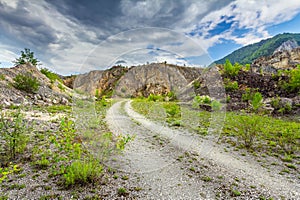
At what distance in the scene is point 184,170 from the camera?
5.04 meters

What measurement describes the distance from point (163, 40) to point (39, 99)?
16.5m

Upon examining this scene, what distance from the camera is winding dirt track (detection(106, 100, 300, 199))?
400cm

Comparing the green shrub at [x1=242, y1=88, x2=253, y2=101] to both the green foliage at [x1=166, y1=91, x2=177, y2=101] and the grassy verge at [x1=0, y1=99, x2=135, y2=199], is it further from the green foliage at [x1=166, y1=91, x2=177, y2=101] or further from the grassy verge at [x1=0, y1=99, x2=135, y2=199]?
the grassy verge at [x1=0, y1=99, x2=135, y2=199]

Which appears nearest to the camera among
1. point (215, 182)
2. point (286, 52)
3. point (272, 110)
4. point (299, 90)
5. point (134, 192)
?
point (134, 192)

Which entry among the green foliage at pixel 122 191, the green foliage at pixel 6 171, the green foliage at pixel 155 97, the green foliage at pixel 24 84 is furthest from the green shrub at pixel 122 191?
the green foliage at pixel 24 84

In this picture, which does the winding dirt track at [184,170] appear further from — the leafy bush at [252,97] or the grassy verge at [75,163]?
the leafy bush at [252,97]

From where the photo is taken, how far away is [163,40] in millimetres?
4137

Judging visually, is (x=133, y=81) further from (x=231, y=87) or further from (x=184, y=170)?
(x=231, y=87)

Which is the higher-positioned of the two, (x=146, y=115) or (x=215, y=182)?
(x=146, y=115)

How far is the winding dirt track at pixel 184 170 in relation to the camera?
400cm

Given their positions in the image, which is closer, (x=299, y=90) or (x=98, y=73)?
(x=98, y=73)

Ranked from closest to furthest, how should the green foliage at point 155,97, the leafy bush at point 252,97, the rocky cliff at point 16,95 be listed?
the green foliage at point 155,97, the rocky cliff at point 16,95, the leafy bush at point 252,97

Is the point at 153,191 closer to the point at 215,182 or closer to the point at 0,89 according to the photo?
the point at 215,182

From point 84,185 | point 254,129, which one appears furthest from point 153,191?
point 254,129
